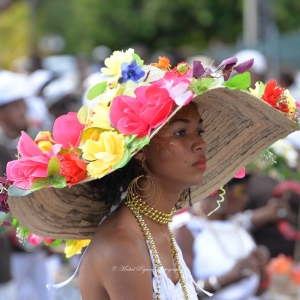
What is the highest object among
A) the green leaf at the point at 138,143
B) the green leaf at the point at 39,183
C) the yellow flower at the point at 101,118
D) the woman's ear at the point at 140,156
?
the green leaf at the point at 138,143

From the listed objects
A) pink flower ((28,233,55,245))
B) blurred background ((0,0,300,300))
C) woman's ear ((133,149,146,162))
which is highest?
woman's ear ((133,149,146,162))

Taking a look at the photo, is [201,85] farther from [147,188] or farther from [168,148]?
[147,188]

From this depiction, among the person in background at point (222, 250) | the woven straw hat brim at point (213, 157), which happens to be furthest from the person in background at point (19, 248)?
the woven straw hat brim at point (213, 157)

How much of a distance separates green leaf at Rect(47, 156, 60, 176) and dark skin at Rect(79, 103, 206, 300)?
317 mm

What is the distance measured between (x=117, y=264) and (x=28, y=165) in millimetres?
487

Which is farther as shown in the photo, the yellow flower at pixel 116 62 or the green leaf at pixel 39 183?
the yellow flower at pixel 116 62

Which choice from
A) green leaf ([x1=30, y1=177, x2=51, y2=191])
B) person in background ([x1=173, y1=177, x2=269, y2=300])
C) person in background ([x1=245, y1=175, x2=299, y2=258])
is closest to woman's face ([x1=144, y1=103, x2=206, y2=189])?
green leaf ([x1=30, y1=177, x2=51, y2=191])

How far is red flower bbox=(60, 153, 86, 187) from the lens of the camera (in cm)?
268

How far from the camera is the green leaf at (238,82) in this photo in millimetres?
2676

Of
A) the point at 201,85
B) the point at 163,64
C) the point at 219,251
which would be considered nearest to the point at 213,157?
the point at 163,64

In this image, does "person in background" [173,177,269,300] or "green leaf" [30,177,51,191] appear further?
"person in background" [173,177,269,300]

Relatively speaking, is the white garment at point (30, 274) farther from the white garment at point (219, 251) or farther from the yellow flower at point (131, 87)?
the yellow flower at point (131, 87)

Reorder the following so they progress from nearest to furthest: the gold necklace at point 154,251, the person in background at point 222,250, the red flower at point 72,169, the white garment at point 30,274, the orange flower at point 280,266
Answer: the red flower at point 72,169 < the gold necklace at point 154,251 < the person in background at point 222,250 < the orange flower at point 280,266 < the white garment at point 30,274

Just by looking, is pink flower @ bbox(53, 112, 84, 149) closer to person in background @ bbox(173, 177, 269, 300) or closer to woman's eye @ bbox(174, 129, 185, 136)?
woman's eye @ bbox(174, 129, 185, 136)
